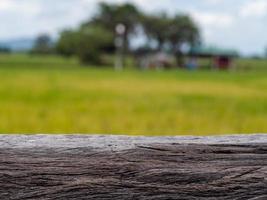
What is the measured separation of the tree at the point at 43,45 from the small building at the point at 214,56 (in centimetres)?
1789

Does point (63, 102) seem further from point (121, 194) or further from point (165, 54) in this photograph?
point (165, 54)

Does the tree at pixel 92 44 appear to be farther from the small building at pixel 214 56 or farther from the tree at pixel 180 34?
the small building at pixel 214 56

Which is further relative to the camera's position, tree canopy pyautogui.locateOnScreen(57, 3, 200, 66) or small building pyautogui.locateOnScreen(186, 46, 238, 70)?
small building pyautogui.locateOnScreen(186, 46, 238, 70)

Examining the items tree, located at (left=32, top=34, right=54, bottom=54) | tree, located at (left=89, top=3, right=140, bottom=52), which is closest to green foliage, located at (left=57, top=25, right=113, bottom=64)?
tree, located at (left=89, top=3, right=140, bottom=52)

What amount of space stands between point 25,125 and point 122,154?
5.92 m

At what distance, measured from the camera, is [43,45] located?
238ft

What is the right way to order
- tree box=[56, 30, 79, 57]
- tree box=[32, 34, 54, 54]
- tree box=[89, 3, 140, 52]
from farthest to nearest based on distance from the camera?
1. tree box=[32, 34, 54, 54]
2. tree box=[89, 3, 140, 52]
3. tree box=[56, 30, 79, 57]

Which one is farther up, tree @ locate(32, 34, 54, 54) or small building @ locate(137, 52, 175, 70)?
tree @ locate(32, 34, 54, 54)

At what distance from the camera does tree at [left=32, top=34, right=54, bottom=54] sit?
6981 centimetres

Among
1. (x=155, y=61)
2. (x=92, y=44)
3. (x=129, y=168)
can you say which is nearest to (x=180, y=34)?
(x=155, y=61)

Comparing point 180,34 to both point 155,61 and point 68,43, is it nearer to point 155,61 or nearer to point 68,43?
point 155,61

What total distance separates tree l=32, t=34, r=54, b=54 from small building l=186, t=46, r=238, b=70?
1789 cm

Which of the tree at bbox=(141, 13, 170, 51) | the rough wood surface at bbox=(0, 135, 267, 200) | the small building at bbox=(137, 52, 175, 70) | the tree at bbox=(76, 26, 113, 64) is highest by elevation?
the tree at bbox=(141, 13, 170, 51)

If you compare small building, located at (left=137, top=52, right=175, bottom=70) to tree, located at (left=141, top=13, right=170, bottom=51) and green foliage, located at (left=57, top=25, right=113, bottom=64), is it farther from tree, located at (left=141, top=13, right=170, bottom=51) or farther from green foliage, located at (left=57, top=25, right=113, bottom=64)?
green foliage, located at (left=57, top=25, right=113, bottom=64)
